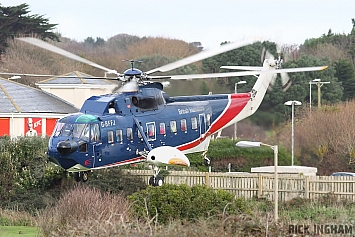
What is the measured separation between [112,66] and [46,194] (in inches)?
1469

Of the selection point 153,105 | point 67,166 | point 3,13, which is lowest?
point 67,166

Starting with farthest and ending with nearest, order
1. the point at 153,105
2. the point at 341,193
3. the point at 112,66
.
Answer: the point at 112,66 → the point at 341,193 → the point at 153,105

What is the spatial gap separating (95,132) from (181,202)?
624 cm

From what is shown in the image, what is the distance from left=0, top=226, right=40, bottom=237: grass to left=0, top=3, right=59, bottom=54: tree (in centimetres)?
5768

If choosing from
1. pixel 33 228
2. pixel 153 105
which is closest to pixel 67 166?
pixel 153 105

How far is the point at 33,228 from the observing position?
38531 mm

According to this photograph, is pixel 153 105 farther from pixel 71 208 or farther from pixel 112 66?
pixel 112 66

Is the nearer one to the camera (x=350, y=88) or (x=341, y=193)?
(x=341, y=193)

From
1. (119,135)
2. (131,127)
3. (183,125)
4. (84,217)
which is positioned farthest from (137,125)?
(84,217)

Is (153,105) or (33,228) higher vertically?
(153,105)

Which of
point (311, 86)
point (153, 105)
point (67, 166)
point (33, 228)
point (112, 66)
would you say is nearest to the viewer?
point (67, 166)

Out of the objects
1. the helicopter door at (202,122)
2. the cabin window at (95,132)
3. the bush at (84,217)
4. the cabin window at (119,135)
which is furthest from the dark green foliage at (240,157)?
the cabin window at (95,132)

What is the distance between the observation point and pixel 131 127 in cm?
3183

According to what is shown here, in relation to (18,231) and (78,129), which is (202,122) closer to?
(78,129)
